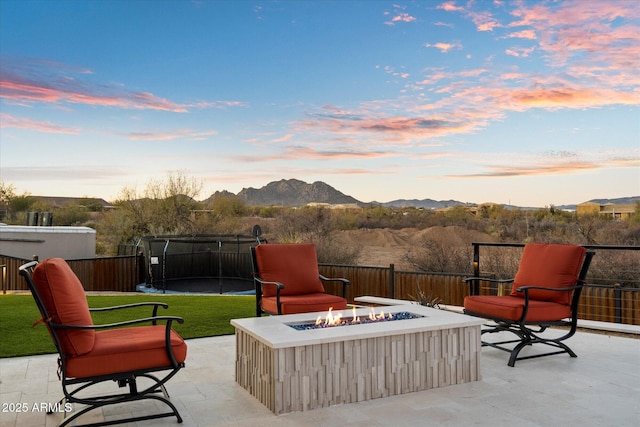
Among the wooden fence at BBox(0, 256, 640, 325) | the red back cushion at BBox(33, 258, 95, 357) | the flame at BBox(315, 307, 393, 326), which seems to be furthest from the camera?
the wooden fence at BBox(0, 256, 640, 325)

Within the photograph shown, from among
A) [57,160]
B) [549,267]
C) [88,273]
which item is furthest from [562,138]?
[57,160]

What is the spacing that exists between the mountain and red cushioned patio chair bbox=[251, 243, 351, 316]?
66.6 ft

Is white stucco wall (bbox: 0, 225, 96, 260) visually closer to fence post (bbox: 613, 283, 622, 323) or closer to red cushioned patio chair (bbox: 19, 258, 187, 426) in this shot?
red cushioned patio chair (bbox: 19, 258, 187, 426)

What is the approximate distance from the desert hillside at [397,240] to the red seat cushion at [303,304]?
1391 centimetres

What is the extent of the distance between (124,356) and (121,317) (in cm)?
462

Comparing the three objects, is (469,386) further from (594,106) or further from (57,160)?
(57,160)

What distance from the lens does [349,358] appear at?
11.6ft

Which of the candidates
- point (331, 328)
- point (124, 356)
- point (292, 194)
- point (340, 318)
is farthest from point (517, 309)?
point (292, 194)

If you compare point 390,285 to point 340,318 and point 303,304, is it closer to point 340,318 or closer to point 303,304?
point 303,304

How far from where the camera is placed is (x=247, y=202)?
2966cm

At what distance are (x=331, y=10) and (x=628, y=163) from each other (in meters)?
11.1

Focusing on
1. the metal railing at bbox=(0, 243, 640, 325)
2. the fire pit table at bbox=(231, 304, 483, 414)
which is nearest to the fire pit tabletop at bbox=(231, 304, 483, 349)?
the fire pit table at bbox=(231, 304, 483, 414)

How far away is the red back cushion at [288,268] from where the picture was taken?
17.5ft

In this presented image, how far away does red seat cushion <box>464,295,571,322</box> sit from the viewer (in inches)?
180
